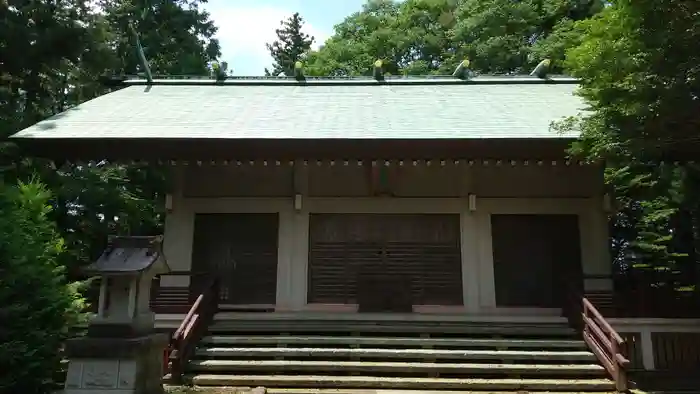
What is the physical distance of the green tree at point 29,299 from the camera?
601 centimetres

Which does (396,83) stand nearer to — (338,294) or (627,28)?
(338,294)

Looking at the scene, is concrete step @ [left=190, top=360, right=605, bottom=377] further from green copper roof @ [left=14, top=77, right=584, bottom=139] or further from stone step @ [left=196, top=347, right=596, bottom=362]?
green copper roof @ [left=14, top=77, right=584, bottom=139]

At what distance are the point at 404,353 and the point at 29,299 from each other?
4962mm

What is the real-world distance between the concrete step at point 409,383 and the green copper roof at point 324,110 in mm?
3685

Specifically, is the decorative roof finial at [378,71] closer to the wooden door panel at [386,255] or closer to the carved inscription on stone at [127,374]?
the wooden door panel at [386,255]

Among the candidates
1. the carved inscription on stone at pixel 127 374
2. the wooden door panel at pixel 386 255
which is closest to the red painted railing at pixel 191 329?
the carved inscription on stone at pixel 127 374

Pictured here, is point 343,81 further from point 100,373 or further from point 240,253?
point 100,373

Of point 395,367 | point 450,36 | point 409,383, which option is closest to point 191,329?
point 395,367

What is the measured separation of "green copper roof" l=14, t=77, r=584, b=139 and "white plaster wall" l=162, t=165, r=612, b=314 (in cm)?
100

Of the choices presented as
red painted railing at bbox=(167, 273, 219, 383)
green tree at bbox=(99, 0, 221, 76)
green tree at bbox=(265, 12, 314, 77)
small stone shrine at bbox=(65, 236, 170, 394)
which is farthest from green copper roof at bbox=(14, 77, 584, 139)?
green tree at bbox=(265, 12, 314, 77)

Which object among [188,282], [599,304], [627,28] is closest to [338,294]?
[188,282]

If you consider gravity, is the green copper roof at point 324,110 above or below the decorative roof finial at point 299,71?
below

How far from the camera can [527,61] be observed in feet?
61.5

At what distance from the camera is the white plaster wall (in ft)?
31.5
